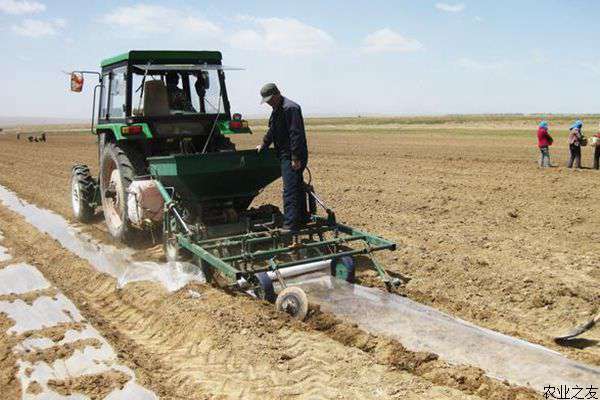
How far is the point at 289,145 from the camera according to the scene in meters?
6.08

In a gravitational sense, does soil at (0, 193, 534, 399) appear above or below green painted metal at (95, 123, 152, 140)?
below

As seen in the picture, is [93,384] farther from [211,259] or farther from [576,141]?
[576,141]

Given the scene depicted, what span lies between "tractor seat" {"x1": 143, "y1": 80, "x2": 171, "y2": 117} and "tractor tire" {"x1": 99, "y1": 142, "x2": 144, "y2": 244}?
0.60 m

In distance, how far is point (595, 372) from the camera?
3.67m

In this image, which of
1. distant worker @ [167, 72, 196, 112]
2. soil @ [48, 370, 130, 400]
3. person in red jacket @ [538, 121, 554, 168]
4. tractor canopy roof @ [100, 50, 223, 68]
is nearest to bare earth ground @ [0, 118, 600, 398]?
soil @ [48, 370, 130, 400]

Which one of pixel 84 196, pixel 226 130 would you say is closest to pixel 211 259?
pixel 226 130

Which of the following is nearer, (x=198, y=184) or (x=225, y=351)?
(x=225, y=351)

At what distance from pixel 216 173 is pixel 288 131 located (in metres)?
0.90

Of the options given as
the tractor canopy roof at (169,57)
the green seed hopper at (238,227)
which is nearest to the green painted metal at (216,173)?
the green seed hopper at (238,227)

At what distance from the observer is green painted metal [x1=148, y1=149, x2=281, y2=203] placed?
20.1 feet

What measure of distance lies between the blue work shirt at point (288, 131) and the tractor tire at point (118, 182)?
6.79 feet

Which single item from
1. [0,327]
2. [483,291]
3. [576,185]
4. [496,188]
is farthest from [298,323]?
[576,185]

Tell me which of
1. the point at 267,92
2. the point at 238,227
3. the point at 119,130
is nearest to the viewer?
the point at 267,92

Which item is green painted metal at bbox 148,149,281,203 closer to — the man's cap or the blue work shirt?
the blue work shirt
